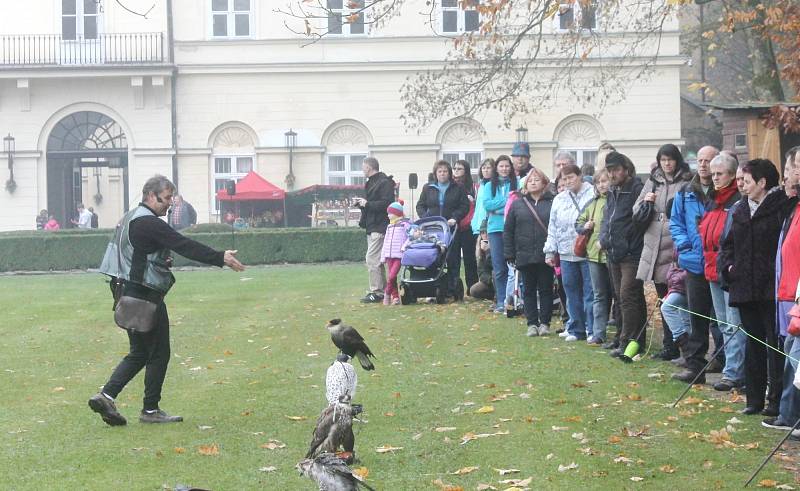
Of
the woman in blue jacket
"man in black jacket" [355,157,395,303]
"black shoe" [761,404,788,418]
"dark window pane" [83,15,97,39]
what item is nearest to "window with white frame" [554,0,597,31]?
the woman in blue jacket

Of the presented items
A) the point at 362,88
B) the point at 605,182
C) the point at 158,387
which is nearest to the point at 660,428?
the point at 158,387

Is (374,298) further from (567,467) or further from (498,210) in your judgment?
(567,467)

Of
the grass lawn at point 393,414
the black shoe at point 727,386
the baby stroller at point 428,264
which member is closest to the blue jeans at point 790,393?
the grass lawn at point 393,414

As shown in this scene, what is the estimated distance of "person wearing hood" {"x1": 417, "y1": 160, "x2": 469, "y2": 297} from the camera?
19.5 m

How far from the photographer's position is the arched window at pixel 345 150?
4378 cm

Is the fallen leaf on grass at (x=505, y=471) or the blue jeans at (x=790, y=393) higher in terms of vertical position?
the blue jeans at (x=790, y=393)

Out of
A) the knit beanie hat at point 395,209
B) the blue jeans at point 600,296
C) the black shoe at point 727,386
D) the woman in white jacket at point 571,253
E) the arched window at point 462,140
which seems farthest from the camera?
the arched window at point 462,140

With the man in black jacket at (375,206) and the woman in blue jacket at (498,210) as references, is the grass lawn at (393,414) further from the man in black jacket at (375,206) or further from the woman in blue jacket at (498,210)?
the man in black jacket at (375,206)

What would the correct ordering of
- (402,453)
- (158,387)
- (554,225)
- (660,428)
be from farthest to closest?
(554,225) < (158,387) < (660,428) < (402,453)

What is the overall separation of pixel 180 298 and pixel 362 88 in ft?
72.0

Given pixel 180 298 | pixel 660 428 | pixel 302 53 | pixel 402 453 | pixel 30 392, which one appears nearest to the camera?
pixel 402 453

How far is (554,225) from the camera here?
48.6ft

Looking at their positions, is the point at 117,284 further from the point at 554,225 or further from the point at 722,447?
the point at 554,225

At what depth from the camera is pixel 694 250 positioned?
456 inches
